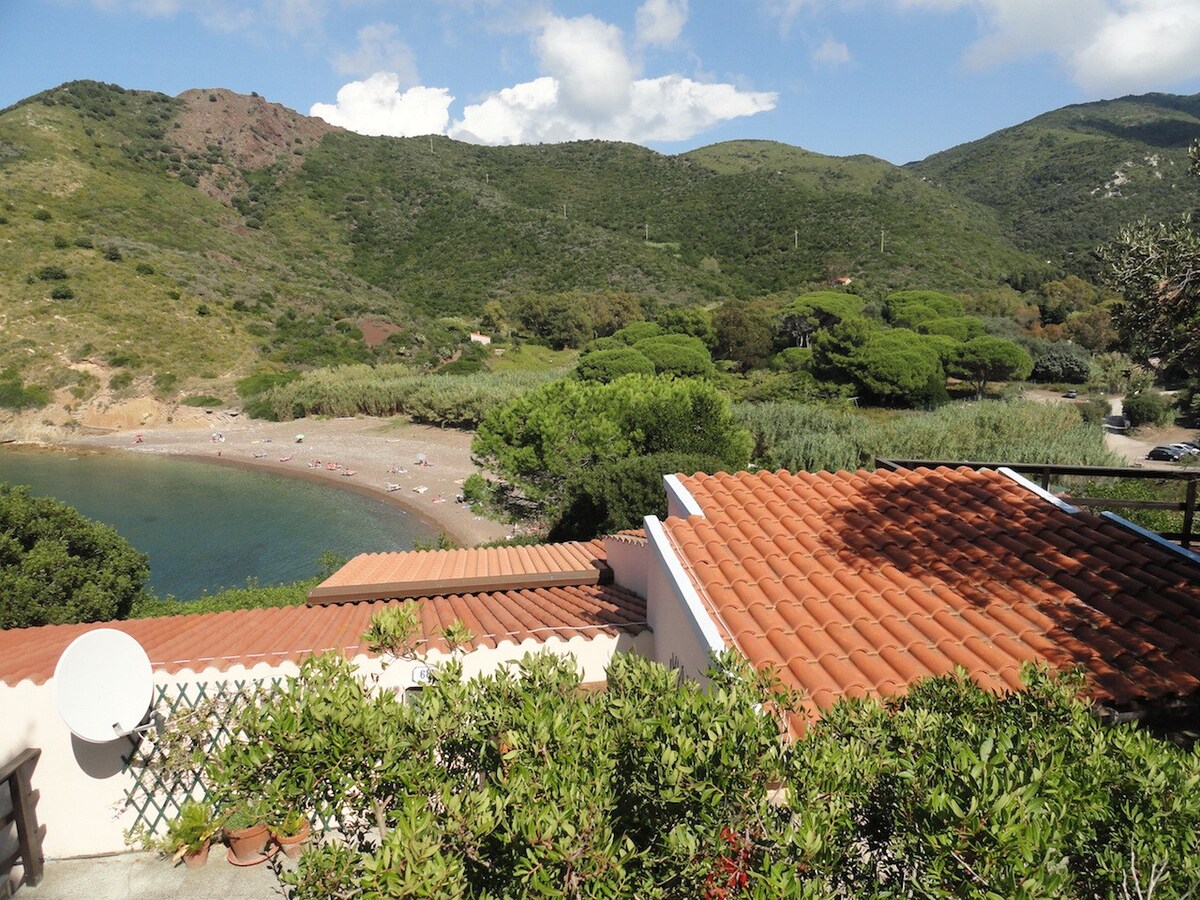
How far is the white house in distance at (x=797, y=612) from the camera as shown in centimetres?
374

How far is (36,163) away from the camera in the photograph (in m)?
51.4

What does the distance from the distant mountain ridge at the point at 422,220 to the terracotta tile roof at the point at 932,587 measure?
137 feet

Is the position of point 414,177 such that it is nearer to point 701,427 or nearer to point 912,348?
point 912,348

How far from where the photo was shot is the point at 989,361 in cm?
3694

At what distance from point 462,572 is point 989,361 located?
3752cm

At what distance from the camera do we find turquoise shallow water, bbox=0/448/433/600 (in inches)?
733

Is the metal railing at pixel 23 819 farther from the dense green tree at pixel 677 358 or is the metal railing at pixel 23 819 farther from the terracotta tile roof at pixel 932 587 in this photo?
the dense green tree at pixel 677 358

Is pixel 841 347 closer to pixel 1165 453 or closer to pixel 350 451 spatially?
pixel 1165 453

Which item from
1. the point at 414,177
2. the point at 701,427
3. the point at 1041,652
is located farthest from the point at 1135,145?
the point at 1041,652

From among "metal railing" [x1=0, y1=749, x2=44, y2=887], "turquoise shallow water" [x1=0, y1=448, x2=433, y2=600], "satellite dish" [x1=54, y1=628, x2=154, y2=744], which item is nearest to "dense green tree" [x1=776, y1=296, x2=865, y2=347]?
"turquoise shallow water" [x1=0, y1=448, x2=433, y2=600]

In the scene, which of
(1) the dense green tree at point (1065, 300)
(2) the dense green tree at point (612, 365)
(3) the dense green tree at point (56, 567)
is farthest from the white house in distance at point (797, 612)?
(1) the dense green tree at point (1065, 300)

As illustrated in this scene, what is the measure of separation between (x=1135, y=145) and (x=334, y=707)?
106 metres

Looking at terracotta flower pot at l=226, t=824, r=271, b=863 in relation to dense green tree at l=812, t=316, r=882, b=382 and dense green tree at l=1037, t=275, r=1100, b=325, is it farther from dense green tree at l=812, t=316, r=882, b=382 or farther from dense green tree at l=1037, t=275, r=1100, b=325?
dense green tree at l=1037, t=275, r=1100, b=325

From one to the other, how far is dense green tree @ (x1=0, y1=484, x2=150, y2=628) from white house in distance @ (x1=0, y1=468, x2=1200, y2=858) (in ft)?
6.22
